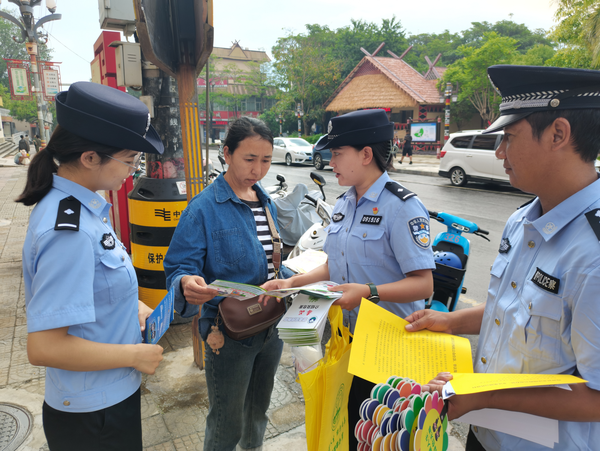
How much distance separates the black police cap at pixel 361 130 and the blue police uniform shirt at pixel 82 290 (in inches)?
42.4

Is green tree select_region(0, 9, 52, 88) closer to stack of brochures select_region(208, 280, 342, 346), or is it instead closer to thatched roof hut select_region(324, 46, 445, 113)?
thatched roof hut select_region(324, 46, 445, 113)

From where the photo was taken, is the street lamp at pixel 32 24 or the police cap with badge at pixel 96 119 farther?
the street lamp at pixel 32 24

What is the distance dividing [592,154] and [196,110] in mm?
2611

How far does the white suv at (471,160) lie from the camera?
11.9 metres

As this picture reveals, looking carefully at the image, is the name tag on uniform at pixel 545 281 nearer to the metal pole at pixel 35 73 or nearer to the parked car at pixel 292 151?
the metal pole at pixel 35 73

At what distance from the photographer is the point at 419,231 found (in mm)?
1780

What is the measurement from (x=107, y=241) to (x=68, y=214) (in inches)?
6.3

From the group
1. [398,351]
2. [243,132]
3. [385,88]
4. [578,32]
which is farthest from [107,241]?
[385,88]

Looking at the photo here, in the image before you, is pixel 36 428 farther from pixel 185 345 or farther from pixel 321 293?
pixel 321 293

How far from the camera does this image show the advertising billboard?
23844 millimetres

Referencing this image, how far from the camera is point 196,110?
305cm

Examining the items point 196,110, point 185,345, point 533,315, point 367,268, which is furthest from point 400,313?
point 185,345

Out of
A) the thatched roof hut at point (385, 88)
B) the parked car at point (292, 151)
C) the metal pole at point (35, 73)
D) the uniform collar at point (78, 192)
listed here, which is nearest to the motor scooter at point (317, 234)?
the uniform collar at point (78, 192)

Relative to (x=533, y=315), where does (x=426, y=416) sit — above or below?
below
